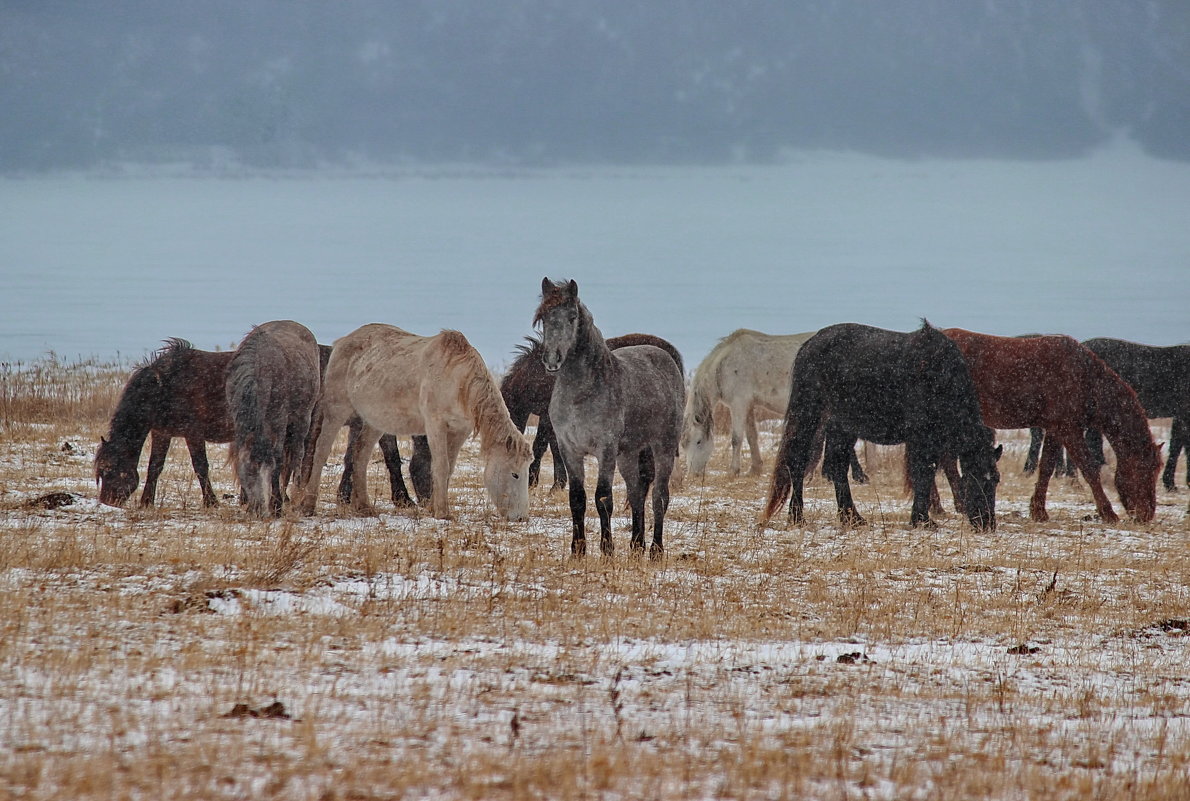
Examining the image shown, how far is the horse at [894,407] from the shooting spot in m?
11.2

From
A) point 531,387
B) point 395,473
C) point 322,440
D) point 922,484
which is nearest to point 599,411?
point 322,440

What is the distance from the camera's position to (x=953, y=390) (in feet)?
36.9

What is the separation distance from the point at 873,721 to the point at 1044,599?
10.9 ft

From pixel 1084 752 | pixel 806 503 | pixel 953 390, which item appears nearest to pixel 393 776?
pixel 1084 752

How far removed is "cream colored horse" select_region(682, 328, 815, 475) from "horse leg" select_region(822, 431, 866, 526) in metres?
5.31

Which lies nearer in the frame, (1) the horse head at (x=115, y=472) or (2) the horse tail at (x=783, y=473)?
(1) the horse head at (x=115, y=472)

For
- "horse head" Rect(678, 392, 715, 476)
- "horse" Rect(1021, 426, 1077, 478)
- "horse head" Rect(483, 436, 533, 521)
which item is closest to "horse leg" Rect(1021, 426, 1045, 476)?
"horse" Rect(1021, 426, 1077, 478)

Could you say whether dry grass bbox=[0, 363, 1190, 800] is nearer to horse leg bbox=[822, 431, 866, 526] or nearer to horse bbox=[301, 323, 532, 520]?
horse bbox=[301, 323, 532, 520]

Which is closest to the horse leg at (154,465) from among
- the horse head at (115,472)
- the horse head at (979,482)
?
the horse head at (115,472)

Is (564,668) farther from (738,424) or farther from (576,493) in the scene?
(738,424)

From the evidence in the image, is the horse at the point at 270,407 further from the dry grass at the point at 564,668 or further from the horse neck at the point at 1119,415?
the horse neck at the point at 1119,415

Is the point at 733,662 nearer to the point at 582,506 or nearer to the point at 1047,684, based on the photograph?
the point at 1047,684

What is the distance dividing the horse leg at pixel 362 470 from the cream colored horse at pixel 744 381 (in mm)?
6994

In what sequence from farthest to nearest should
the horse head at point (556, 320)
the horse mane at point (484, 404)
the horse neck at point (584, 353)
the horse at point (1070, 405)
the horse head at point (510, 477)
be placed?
the horse at point (1070, 405)
the horse head at point (510, 477)
the horse mane at point (484, 404)
the horse neck at point (584, 353)
the horse head at point (556, 320)
